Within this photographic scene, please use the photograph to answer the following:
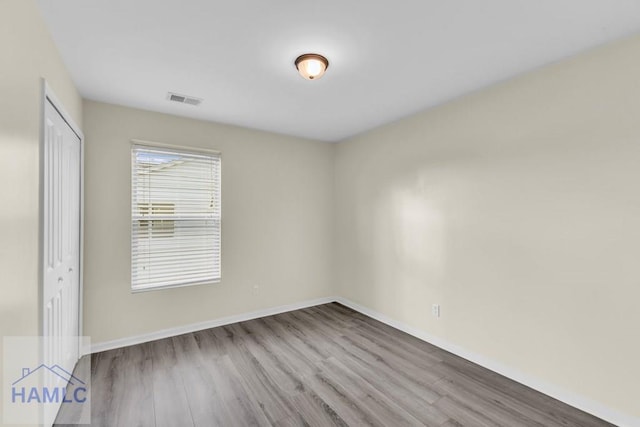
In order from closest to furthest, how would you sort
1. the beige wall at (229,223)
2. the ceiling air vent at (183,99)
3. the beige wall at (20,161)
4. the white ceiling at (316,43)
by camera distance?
the beige wall at (20,161), the white ceiling at (316,43), the ceiling air vent at (183,99), the beige wall at (229,223)

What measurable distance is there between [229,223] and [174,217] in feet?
2.16

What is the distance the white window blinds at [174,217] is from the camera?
3152 mm

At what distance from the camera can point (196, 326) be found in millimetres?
3463

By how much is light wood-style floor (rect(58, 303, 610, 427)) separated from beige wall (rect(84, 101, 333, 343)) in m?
0.45

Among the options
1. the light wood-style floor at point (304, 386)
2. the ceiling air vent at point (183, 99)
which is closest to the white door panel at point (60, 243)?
the light wood-style floor at point (304, 386)

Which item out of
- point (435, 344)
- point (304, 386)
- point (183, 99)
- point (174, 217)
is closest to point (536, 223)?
point (435, 344)

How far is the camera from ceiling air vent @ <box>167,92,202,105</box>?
2.82 m

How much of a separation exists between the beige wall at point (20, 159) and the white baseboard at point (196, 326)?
5.57 ft

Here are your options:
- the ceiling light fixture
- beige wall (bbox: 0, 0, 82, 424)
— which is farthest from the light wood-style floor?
the ceiling light fixture

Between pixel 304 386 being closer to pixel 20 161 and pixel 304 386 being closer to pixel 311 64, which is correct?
pixel 20 161

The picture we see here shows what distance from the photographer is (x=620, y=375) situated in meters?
1.92

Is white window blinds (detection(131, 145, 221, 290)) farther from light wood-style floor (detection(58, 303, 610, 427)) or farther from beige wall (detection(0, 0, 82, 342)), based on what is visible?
beige wall (detection(0, 0, 82, 342))

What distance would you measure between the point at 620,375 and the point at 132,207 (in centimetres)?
445

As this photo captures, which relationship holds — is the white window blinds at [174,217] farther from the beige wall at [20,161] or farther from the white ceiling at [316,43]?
the beige wall at [20,161]
